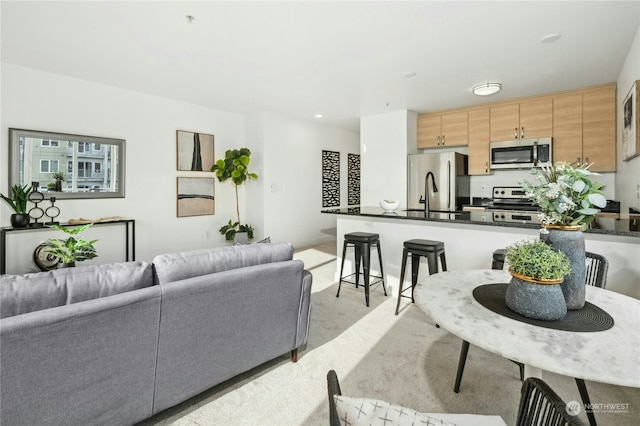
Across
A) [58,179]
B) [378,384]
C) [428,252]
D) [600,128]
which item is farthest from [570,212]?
[58,179]

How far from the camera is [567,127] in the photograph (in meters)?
4.38

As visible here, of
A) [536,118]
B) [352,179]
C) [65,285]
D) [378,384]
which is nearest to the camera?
[65,285]

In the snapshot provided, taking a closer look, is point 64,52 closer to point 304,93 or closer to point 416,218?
point 304,93

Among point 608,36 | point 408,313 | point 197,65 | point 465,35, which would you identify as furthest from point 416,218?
point 197,65

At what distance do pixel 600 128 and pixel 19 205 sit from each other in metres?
7.17

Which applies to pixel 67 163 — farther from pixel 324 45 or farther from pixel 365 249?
pixel 365 249

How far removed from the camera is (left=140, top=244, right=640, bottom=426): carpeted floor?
1710mm

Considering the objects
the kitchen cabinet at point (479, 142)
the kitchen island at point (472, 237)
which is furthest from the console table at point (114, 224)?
the kitchen cabinet at point (479, 142)

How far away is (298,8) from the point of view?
2.45 metres

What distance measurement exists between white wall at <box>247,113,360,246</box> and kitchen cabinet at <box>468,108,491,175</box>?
2.95 m

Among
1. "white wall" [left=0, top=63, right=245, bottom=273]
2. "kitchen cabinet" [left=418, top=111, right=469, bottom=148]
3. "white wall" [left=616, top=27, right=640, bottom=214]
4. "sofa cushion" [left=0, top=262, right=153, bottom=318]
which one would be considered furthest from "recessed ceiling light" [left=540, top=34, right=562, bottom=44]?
"white wall" [left=0, top=63, right=245, bottom=273]

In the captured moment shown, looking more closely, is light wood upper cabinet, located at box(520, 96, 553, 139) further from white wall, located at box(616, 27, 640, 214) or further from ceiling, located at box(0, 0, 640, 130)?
white wall, located at box(616, 27, 640, 214)

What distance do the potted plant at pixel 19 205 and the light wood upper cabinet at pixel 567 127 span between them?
266 inches

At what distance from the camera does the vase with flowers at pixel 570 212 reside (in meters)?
1.19
